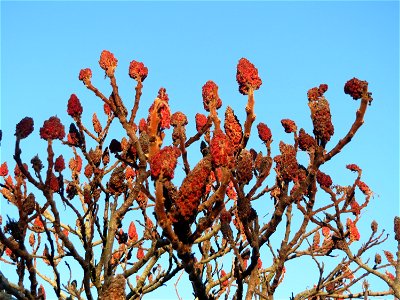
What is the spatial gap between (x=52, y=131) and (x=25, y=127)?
0.20m

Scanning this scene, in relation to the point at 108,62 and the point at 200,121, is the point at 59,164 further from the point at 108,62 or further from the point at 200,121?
the point at 108,62

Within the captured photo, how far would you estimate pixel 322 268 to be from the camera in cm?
399

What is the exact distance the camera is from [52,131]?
3.96 m

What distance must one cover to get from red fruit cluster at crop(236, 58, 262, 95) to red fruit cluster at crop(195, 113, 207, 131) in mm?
1642

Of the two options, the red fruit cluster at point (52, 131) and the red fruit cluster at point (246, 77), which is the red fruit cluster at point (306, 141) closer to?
the red fruit cluster at point (246, 77)

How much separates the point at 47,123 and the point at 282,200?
199 centimetres

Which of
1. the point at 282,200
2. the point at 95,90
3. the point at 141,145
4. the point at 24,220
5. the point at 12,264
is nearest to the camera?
the point at 282,200

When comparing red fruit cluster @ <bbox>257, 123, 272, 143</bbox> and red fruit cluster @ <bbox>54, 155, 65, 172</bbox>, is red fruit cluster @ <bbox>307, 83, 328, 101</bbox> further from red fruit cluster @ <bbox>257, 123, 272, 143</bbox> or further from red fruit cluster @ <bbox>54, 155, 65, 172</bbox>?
red fruit cluster @ <bbox>54, 155, 65, 172</bbox>

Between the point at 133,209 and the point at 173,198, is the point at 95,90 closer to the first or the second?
the point at 133,209

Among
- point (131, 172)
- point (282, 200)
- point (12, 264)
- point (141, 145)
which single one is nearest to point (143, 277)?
point (131, 172)

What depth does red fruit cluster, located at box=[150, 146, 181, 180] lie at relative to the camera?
2475 millimetres

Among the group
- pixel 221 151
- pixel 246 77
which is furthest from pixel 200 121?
pixel 221 151

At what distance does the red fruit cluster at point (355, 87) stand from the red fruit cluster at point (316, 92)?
42 centimetres

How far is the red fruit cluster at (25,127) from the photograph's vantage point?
3.89m
